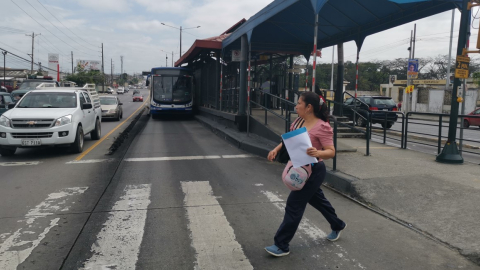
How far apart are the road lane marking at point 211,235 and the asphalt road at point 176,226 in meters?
0.01

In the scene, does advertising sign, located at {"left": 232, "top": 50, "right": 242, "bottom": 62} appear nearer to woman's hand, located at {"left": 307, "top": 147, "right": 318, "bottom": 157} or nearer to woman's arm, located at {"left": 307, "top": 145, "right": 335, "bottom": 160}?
woman's arm, located at {"left": 307, "top": 145, "right": 335, "bottom": 160}

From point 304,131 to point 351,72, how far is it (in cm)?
5645

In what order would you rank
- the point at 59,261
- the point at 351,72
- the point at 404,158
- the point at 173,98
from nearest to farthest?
the point at 59,261
the point at 404,158
the point at 173,98
the point at 351,72

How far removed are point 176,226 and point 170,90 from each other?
1848 cm

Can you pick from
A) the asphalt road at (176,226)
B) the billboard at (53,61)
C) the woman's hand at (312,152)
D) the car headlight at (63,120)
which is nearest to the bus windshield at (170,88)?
the car headlight at (63,120)

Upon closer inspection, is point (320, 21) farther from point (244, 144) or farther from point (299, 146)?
point (299, 146)

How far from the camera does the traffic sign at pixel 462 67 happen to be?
758 cm

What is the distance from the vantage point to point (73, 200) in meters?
6.00

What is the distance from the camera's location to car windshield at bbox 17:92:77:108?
10555 millimetres

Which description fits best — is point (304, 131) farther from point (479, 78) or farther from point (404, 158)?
point (479, 78)

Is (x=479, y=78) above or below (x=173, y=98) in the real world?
above

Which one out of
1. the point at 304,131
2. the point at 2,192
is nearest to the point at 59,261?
the point at 304,131

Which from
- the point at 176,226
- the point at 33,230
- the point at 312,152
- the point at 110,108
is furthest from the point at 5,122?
the point at 110,108

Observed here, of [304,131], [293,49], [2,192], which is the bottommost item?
[2,192]
